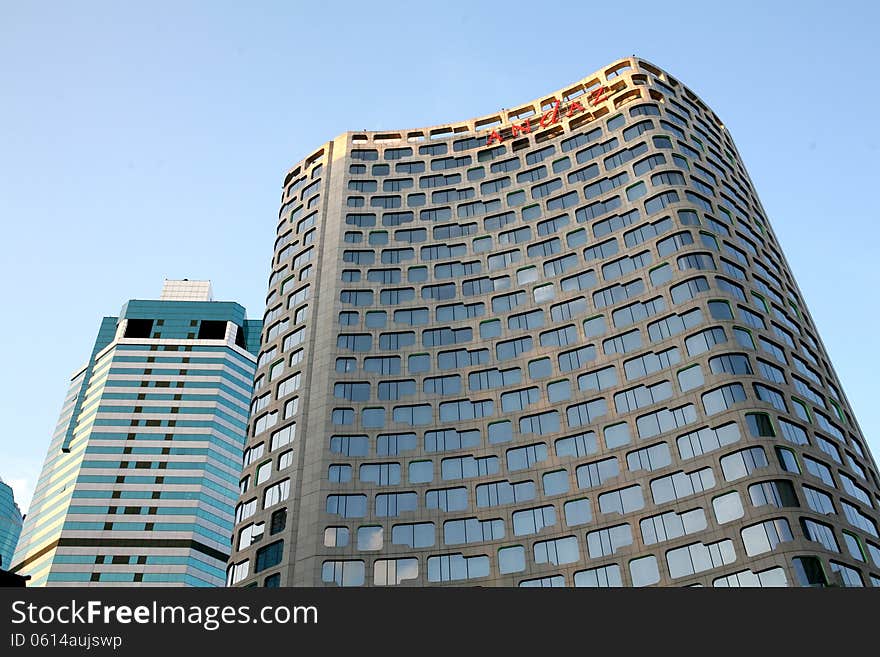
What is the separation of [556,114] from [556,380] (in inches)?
1531

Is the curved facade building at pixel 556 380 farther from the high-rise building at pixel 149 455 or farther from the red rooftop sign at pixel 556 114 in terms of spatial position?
the high-rise building at pixel 149 455

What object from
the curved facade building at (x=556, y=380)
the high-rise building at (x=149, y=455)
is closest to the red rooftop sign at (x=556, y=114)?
the curved facade building at (x=556, y=380)

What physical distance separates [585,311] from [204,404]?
97.5m

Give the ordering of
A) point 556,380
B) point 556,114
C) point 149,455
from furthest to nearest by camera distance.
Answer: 1. point 149,455
2. point 556,114
3. point 556,380

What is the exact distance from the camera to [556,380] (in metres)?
74.0

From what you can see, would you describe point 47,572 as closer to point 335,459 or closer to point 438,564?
point 335,459

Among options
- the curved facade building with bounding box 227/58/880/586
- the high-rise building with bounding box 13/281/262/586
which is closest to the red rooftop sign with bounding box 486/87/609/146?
the curved facade building with bounding box 227/58/880/586

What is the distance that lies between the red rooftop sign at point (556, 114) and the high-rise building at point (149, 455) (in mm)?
83322

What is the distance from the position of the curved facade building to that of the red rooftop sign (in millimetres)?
389

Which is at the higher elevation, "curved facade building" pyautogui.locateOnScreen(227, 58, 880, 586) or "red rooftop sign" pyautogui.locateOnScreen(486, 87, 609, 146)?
"red rooftop sign" pyautogui.locateOnScreen(486, 87, 609, 146)

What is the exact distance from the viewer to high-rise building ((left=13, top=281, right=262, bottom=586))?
133 meters

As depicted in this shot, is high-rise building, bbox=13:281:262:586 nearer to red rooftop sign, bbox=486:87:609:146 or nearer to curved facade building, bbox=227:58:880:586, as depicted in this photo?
curved facade building, bbox=227:58:880:586

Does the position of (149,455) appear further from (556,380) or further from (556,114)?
(556,380)

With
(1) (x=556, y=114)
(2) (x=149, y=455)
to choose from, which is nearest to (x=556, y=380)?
(1) (x=556, y=114)
